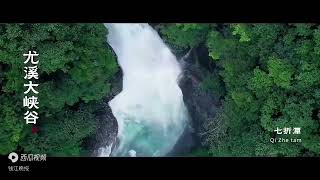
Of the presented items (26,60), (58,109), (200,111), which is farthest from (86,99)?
(200,111)

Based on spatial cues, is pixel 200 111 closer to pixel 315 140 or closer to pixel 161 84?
pixel 161 84

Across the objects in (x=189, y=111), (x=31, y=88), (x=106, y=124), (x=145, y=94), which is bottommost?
(x=106, y=124)

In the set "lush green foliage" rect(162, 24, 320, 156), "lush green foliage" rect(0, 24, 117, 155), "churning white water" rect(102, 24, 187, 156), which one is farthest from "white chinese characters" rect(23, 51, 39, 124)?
"lush green foliage" rect(162, 24, 320, 156)

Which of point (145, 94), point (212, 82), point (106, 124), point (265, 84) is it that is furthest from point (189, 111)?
point (265, 84)

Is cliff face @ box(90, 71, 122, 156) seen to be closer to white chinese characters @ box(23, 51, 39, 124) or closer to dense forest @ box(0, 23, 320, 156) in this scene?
dense forest @ box(0, 23, 320, 156)

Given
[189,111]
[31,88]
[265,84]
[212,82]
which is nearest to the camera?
[31,88]

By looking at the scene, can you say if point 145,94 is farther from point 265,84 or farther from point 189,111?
point 265,84

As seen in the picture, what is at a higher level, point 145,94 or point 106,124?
point 145,94
